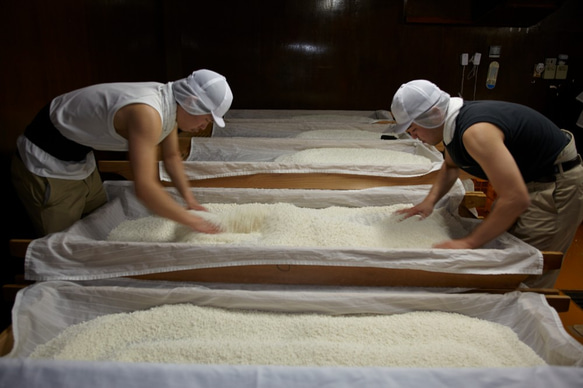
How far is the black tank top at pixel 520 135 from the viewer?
4.58 feet

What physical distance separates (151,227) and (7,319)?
0.94 meters

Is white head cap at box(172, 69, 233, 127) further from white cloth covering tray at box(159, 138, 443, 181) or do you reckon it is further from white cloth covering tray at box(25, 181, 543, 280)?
white cloth covering tray at box(159, 138, 443, 181)

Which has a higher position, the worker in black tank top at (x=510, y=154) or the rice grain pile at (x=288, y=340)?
the worker in black tank top at (x=510, y=154)

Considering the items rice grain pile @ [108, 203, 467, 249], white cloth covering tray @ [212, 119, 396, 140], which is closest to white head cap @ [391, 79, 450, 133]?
rice grain pile @ [108, 203, 467, 249]

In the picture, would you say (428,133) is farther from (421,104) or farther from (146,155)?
(146,155)

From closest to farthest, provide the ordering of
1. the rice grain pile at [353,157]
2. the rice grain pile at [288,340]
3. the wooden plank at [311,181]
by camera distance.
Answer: the rice grain pile at [288,340]
the wooden plank at [311,181]
the rice grain pile at [353,157]

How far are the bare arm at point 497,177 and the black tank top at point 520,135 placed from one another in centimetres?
6

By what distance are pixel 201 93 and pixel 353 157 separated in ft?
4.63

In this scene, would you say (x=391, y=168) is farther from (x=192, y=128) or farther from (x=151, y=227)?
(x=151, y=227)

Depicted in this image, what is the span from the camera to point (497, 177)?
1.28m

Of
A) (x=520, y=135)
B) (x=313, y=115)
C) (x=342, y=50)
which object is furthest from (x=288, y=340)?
(x=342, y=50)

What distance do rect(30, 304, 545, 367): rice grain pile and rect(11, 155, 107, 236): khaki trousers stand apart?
56cm

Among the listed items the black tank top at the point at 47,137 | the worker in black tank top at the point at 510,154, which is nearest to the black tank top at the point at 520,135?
the worker in black tank top at the point at 510,154

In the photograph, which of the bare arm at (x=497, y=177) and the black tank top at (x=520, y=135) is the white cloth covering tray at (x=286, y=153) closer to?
the black tank top at (x=520, y=135)
